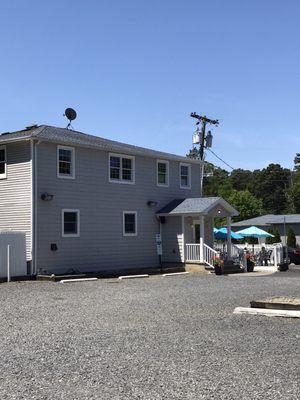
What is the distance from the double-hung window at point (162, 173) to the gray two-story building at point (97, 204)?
0.05 meters

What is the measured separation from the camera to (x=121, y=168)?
25.9 m

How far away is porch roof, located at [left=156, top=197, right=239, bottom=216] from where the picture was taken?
26.4 metres

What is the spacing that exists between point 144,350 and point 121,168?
60.6ft

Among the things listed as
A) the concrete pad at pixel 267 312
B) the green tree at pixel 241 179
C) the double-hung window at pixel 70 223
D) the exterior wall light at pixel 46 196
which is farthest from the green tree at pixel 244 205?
the concrete pad at pixel 267 312

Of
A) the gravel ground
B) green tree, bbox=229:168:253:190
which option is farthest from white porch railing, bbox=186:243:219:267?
green tree, bbox=229:168:253:190

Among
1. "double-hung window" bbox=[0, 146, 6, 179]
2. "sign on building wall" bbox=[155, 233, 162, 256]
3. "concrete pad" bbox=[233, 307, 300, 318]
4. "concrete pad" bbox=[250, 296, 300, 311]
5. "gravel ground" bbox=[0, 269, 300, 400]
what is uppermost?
"double-hung window" bbox=[0, 146, 6, 179]

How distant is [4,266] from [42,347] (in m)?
12.8

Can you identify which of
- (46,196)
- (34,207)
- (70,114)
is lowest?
(34,207)

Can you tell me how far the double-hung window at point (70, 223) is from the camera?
2295 centimetres

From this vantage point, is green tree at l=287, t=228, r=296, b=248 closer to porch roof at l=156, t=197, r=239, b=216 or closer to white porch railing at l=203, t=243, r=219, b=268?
porch roof at l=156, t=197, r=239, b=216

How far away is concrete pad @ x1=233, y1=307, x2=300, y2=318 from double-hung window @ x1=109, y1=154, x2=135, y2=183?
14.5 metres

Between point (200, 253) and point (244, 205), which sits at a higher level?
point (244, 205)

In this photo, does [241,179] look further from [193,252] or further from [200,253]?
[200,253]

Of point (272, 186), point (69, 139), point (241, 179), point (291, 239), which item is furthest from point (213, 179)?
point (69, 139)
